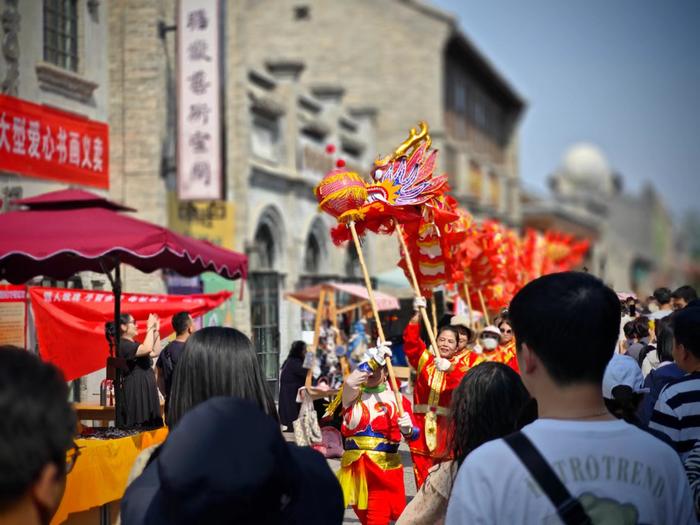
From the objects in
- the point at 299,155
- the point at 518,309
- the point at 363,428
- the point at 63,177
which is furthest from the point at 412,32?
the point at 518,309

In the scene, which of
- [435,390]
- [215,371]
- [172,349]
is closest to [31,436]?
[215,371]

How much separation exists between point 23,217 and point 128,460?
9.26 ft

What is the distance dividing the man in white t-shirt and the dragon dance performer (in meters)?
4.53

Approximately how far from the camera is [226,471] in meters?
2.67

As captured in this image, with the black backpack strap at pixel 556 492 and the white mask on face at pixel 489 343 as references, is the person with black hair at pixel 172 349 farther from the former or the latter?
the black backpack strap at pixel 556 492

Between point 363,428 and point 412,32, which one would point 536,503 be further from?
point 412,32

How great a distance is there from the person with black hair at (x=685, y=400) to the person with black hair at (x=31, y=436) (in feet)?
9.98

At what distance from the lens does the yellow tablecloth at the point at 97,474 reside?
6426mm

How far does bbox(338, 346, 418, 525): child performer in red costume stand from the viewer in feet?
23.5

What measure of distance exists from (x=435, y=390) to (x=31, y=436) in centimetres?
553

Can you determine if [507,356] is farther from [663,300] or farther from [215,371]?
[215,371]

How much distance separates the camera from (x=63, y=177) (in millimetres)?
15570

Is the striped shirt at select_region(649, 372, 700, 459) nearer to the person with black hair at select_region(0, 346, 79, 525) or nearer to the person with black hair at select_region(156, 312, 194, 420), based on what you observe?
the person with black hair at select_region(0, 346, 79, 525)

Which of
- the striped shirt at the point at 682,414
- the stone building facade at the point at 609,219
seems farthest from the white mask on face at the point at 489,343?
the stone building facade at the point at 609,219
